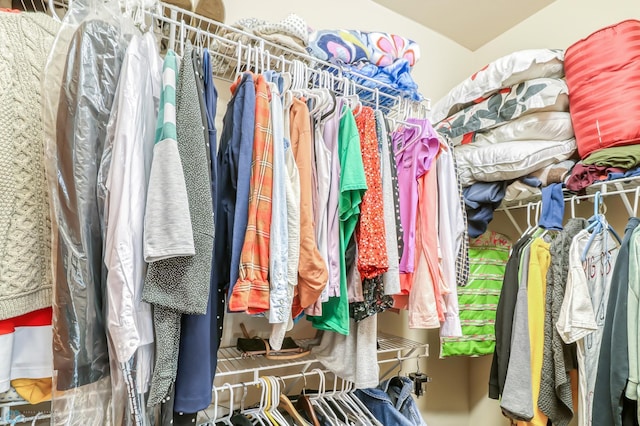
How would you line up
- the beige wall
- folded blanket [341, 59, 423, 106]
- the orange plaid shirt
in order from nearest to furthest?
the orange plaid shirt < folded blanket [341, 59, 423, 106] < the beige wall

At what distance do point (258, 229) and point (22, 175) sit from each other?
0.49 meters

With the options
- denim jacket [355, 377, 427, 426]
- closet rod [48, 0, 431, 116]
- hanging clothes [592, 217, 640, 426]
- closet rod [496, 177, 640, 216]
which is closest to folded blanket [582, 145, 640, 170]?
closet rod [496, 177, 640, 216]

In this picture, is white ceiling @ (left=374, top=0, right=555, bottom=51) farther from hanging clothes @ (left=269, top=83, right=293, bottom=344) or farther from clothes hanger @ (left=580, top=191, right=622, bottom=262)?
hanging clothes @ (left=269, top=83, right=293, bottom=344)

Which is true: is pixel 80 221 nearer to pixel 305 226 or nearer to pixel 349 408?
pixel 305 226

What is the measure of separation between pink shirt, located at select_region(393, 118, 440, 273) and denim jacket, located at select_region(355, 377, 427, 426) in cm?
55

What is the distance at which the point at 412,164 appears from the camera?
122 centimetres

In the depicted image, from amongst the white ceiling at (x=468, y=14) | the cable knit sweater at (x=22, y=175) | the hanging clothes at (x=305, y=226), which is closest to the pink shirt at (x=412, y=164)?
the hanging clothes at (x=305, y=226)

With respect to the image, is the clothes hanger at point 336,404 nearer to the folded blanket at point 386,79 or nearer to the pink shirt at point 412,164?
the pink shirt at point 412,164

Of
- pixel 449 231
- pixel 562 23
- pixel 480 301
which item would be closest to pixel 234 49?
pixel 449 231

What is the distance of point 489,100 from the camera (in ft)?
5.43

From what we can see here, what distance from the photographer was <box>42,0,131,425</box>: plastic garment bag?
2.22 feet

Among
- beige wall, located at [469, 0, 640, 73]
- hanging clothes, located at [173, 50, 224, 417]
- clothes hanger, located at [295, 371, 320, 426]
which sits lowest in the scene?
clothes hanger, located at [295, 371, 320, 426]

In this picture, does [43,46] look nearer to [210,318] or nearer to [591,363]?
[210,318]

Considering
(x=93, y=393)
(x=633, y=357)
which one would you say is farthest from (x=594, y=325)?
(x=93, y=393)
